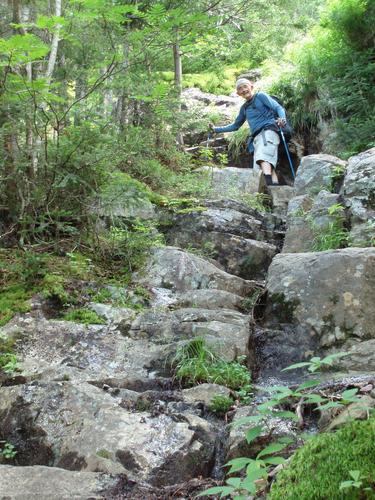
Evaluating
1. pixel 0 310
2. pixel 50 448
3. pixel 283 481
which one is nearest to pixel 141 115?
pixel 0 310

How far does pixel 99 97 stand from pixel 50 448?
4.49m

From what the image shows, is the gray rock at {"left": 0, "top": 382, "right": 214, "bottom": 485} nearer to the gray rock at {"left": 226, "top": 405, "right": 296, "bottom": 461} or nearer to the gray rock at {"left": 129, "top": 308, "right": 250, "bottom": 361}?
the gray rock at {"left": 226, "top": 405, "right": 296, "bottom": 461}

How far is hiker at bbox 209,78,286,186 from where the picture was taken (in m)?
9.29

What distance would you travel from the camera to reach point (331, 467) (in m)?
1.72

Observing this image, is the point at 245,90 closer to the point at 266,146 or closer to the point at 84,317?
the point at 266,146

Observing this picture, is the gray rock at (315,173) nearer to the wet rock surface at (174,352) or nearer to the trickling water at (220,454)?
the wet rock surface at (174,352)

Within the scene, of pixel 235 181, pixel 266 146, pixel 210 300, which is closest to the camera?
pixel 210 300

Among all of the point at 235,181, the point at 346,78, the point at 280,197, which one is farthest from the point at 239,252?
the point at 346,78

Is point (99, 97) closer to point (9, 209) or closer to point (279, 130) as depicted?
point (9, 209)

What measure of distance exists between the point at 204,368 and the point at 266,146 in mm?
6503

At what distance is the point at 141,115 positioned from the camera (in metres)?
9.63

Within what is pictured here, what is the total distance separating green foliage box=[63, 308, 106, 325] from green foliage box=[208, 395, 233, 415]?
157 cm

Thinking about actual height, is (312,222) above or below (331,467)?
above

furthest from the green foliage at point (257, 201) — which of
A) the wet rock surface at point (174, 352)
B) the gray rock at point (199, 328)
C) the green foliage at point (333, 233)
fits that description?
the gray rock at point (199, 328)
